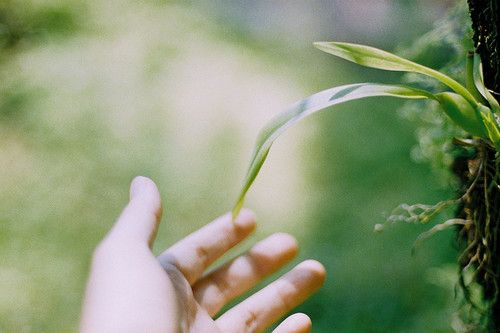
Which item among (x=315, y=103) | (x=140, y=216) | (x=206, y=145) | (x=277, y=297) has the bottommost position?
(x=206, y=145)

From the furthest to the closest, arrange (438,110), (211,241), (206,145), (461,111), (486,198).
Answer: (206,145) < (438,110) < (211,241) < (486,198) < (461,111)

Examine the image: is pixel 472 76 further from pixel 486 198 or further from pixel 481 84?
pixel 486 198

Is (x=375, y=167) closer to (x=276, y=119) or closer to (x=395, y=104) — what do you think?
(x=395, y=104)

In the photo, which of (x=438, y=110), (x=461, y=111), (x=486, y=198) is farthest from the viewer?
(x=438, y=110)

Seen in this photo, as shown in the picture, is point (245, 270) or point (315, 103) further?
point (245, 270)

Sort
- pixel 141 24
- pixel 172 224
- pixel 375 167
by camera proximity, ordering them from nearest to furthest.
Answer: pixel 172 224, pixel 375 167, pixel 141 24

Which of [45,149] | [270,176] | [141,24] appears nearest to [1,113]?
[45,149]

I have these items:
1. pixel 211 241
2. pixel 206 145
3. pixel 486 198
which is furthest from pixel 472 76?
pixel 206 145

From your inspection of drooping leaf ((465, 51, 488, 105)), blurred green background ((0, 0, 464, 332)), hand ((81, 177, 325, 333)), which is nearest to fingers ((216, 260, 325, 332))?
hand ((81, 177, 325, 333))
